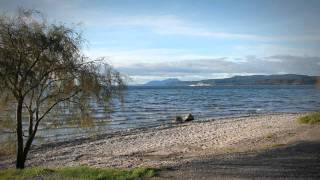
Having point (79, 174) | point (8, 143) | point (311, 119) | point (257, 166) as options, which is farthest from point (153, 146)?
point (79, 174)

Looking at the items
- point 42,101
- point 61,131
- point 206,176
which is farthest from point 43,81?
point 61,131

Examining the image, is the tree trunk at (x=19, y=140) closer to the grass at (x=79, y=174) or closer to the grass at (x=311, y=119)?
the grass at (x=79, y=174)

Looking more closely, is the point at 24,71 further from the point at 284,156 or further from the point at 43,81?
the point at 284,156

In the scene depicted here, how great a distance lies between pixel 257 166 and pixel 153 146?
1229cm

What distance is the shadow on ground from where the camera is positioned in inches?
470

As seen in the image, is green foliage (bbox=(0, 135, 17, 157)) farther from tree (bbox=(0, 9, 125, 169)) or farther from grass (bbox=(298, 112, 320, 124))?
grass (bbox=(298, 112, 320, 124))

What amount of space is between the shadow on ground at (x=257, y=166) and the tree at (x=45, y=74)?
16.6 ft

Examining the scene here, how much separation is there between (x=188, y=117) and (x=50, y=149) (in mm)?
19195

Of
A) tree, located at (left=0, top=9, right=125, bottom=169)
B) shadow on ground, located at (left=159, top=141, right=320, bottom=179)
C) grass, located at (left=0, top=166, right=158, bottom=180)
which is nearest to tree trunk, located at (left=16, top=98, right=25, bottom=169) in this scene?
tree, located at (left=0, top=9, right=125, bottom=169)

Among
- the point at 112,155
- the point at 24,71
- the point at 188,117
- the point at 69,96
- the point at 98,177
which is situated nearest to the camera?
the point at 98,177

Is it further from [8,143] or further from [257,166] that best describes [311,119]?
[8,143]

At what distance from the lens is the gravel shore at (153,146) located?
64.3 feet

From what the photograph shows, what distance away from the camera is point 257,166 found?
43.0 feet

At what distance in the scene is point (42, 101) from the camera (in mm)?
16375
